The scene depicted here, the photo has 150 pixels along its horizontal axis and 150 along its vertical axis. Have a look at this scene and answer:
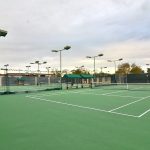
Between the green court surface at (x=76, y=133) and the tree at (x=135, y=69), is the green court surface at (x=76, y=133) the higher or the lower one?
the lower one

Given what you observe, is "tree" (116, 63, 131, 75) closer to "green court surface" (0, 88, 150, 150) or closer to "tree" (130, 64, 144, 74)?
"tree" (130, 64, 144, 74)

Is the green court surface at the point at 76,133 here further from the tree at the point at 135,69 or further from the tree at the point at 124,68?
the tree at the point at 124,68

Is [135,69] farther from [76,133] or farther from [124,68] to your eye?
[76,133]

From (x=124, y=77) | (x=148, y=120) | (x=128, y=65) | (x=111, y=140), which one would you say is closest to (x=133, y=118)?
(x=148, y=120)

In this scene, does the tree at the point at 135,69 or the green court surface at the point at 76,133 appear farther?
the tree at the point at 135,69

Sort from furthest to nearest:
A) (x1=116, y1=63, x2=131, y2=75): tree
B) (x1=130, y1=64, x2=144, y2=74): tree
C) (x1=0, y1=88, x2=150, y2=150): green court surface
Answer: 1. (x1=116, y1=63, x2=131, y2=75): tree
2. (x1=130, y1=64, x2=144, y2=74): tree
3. (x1=0, y1=88, x2=150, y2=150): green court surface

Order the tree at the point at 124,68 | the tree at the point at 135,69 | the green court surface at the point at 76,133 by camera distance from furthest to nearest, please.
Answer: the tree at the point at 124,68 < the tree at the point at 135,69 < the green court surface at the point at 76,133

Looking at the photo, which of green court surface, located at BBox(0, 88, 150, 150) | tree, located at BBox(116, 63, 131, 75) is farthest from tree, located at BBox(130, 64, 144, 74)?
green court surface, located at BBox(0, 88, 150, 150)

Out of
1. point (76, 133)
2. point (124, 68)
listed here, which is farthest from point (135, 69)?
point (76, 133)

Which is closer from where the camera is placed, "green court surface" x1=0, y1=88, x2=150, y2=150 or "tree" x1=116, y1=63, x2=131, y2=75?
"green court surface" x1=0, y1=88, x2=150, y2=150

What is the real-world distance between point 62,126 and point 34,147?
2.79 metres

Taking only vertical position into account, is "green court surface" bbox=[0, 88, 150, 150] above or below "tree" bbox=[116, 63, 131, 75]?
below

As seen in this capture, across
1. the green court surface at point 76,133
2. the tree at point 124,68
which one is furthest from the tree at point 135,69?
the green court surface at point 76,133

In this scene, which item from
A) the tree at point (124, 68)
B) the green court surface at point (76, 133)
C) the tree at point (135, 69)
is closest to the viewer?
the green court surface at point (76, 133)
